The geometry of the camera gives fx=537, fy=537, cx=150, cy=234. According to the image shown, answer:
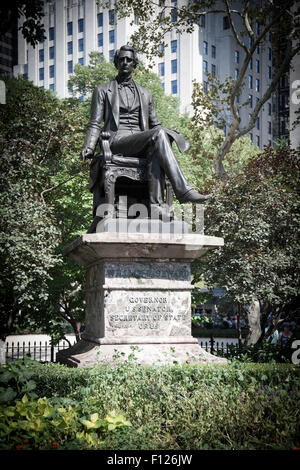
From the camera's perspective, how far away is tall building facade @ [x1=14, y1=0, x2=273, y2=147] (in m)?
59.6

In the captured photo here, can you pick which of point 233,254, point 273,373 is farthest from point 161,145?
point 233,254

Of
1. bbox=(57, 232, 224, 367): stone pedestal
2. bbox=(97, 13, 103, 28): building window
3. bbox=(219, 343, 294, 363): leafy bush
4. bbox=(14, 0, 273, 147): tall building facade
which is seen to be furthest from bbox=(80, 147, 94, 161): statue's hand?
bbox=(97, 13, 103, 28): building window

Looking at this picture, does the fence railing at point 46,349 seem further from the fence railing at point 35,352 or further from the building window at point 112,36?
the building window at point 112,36

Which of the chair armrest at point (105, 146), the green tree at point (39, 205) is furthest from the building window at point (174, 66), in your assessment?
the chair armrest at point (105, 146)

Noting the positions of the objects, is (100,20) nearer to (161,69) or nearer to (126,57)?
(161,69)

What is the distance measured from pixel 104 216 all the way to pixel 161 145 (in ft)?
4.11

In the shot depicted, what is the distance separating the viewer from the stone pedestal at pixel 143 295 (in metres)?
6.81

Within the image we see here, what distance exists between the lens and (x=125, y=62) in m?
8.18

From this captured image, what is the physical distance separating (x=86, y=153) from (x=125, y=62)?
5.21ft

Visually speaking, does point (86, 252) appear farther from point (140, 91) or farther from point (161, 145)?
point (140, 91)

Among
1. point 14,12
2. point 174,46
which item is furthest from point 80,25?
point 14,12

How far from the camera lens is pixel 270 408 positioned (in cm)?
444

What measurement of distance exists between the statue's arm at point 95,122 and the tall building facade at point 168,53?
48.1 m

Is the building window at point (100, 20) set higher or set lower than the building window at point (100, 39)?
higher
